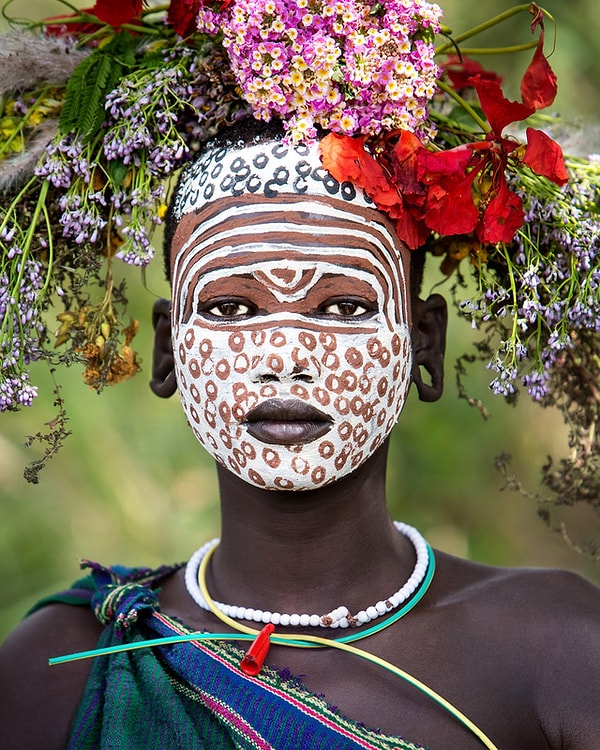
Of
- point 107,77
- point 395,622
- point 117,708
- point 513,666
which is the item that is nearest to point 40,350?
point 107,77

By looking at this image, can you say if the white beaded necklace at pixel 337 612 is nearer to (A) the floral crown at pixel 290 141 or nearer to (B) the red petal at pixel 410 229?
(A) the floral crown at pixel 290 141

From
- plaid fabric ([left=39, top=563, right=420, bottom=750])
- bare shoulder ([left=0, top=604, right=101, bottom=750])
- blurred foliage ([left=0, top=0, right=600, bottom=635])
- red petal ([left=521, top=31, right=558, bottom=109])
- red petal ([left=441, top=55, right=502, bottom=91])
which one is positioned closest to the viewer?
plaid fabric ([left=39, top=563, right=420, bottom=750])

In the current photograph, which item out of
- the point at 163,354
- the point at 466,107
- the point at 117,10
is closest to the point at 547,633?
the point at 163,354

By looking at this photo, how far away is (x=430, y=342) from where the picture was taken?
3219 mm

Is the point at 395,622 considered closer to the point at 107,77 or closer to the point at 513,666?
the point at 513,666

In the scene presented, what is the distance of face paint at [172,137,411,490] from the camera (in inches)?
110

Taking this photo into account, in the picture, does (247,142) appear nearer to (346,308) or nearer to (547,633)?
(346,308)

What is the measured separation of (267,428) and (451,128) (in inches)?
39.7

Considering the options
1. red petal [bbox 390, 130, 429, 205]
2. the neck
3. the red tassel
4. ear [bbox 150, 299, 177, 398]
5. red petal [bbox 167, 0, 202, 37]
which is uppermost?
red petal [bbox 167, 0, 202, 37]

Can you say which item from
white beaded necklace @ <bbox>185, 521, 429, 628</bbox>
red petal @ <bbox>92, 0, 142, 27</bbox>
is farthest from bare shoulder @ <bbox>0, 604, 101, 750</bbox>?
red petal @ <bbox>92, 0, 142, 27</bbox>

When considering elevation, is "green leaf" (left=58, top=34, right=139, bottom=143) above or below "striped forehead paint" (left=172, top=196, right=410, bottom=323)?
above

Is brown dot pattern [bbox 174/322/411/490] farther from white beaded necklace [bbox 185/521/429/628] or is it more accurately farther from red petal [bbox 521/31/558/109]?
red petal [bbox 521/31/558/109]

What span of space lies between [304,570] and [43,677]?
800 millimetres

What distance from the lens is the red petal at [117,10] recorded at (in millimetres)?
2971
